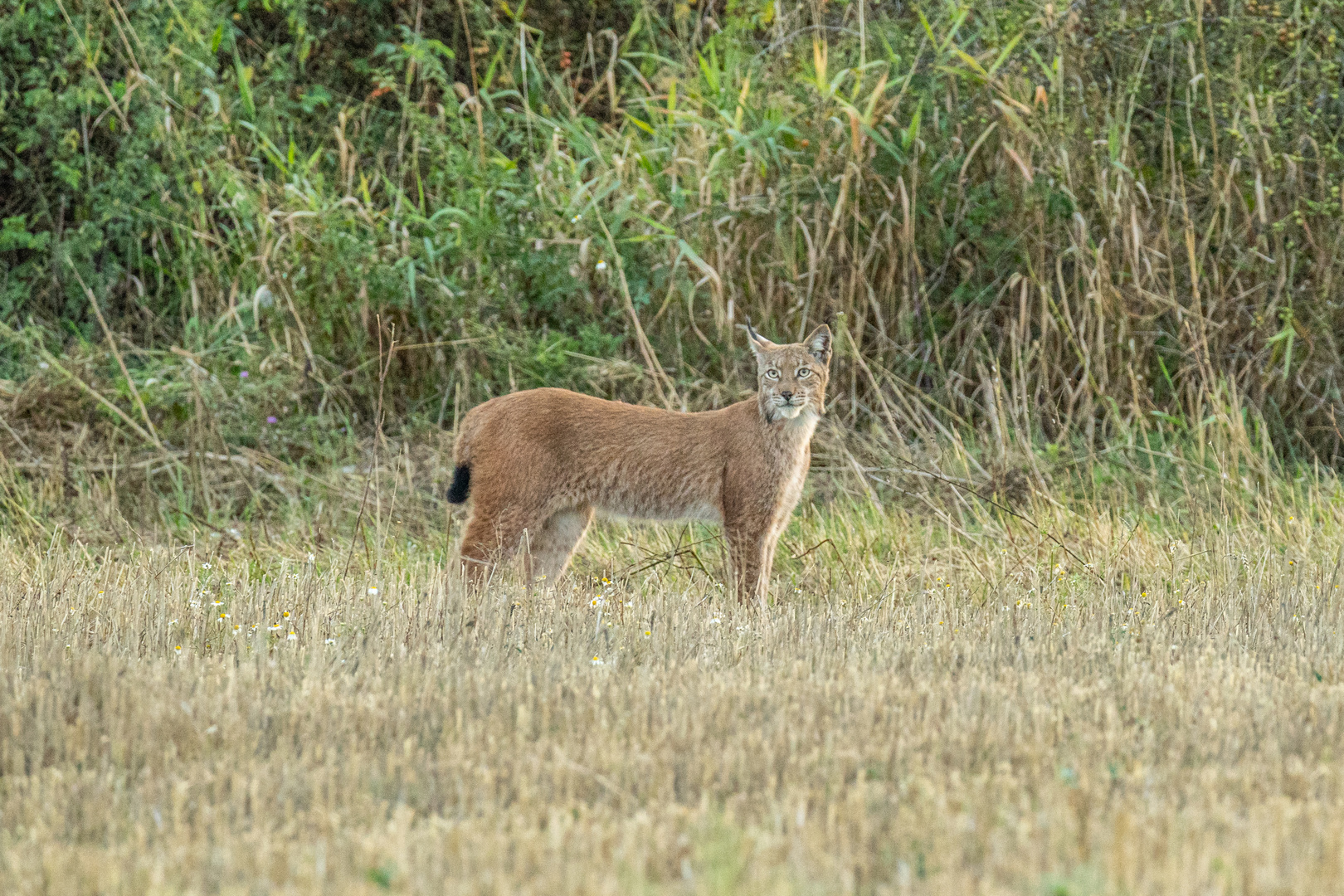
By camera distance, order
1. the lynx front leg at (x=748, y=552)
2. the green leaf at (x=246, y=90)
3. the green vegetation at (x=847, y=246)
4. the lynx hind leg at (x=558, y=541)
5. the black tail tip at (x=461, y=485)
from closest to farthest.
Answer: the lynx front leg at (x=748, y=552) → the black tail tip at (x=461, y=485) → the lynx hind leg at (x=558, y=541) → the green vegetation at (x=847, y=246) → the green leaf at (x=246, y=90)

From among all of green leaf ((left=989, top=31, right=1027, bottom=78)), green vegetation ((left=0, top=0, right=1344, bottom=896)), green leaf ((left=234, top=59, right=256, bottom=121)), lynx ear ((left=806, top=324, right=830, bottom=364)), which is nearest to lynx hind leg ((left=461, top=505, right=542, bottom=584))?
green vegetation ((left=0, top=0, right=1344, bottom=896))

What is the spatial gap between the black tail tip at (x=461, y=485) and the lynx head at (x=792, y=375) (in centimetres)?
122

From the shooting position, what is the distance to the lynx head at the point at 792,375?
19.4 ft

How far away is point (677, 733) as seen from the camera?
136 inches

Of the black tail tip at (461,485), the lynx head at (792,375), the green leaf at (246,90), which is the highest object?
the green leaf at (246,90)

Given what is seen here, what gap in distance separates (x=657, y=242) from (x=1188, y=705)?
5049mm

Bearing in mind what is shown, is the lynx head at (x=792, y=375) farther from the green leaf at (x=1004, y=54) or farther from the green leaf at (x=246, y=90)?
the green leaf at (x=246, y=90)

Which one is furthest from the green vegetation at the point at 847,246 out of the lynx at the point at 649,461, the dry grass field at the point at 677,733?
the dry grass field at the point at 677,733

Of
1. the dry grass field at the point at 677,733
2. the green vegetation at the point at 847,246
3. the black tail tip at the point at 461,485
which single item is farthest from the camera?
the green vegetation at the point at 847,246

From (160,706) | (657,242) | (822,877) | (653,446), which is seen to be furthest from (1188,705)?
(657,242)

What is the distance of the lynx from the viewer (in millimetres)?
5949

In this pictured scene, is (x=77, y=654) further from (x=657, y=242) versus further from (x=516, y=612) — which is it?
(x=657, y=242)

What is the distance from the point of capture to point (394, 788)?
3104mm

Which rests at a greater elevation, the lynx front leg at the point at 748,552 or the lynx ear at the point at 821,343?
the lynx ear at the point at 821,343
